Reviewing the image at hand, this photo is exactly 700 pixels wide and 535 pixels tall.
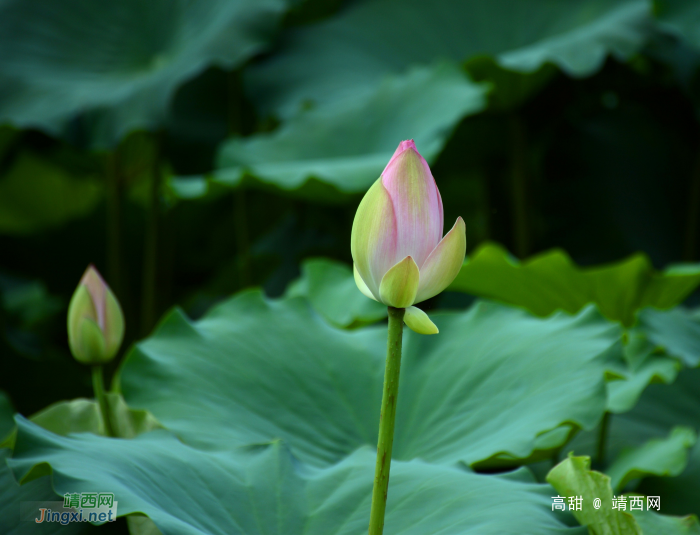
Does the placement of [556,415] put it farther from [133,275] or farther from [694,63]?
[133,275]

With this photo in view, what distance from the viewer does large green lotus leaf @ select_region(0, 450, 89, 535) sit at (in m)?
0.48

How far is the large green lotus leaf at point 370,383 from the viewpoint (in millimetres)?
593

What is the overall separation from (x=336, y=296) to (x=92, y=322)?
53 centimetres

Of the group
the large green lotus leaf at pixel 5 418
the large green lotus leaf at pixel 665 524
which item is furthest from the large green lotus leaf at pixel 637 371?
the large green lotus leaf at pixel 5 418

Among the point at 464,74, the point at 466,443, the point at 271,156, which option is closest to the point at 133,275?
the point at 271,156

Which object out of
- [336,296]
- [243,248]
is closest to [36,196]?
[243,248]

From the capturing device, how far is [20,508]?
0.50m

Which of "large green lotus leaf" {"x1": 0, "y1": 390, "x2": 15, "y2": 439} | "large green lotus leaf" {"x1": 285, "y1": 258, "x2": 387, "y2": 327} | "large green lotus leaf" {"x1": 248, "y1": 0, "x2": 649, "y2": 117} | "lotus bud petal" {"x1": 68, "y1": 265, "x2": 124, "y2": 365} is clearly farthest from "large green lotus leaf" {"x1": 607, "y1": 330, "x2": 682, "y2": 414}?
"large green lotus leaf" {"x1": 248, "y1": 0, "x2": 649, "y2": 117}

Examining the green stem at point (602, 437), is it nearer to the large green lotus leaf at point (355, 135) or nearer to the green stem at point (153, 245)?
the large green lotus leaf at point (355, 135)

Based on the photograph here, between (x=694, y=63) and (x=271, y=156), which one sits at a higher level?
(x=694, y=63)

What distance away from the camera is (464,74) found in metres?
1.32

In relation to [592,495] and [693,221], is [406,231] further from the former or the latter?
[693,221]

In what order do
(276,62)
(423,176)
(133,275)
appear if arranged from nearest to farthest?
(423,176)
(276,62)
(133,275)

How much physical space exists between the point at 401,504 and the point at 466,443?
164 millimetres
